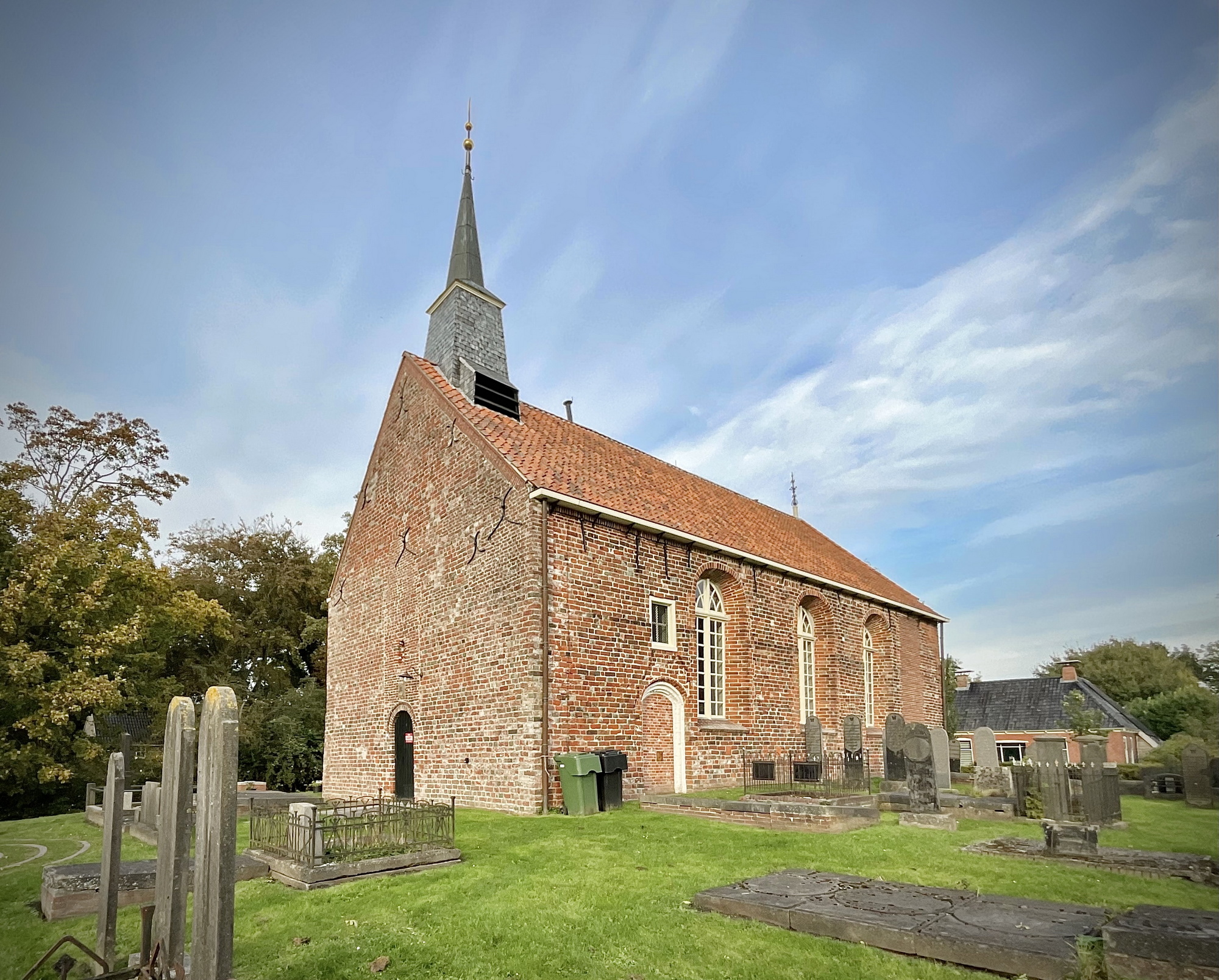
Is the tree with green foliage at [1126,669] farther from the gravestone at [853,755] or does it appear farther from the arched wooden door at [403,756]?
the arched wooden door at [403,756]

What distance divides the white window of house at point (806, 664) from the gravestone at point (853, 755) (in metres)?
1.28

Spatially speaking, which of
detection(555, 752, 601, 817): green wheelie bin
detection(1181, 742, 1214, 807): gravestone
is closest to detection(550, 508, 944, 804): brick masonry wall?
detection(555, 752, 601, 817): green wheelie bin

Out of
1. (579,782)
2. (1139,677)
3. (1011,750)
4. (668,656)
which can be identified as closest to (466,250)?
(668,656)

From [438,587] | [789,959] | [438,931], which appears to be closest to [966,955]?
[789,959]

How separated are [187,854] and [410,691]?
12874mm

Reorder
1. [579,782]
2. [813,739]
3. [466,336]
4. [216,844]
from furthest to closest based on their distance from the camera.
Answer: [466,336] → [813,739] → [579,782] → [216,844]

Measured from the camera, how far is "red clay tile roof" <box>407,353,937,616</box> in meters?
16.8

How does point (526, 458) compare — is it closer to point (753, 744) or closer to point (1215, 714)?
point (753, 744)

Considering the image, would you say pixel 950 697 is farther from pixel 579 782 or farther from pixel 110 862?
pixel 110 862

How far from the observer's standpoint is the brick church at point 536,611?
48.7 ft

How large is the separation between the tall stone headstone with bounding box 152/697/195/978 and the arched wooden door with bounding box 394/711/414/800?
41.2ft

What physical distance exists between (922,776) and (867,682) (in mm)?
13079

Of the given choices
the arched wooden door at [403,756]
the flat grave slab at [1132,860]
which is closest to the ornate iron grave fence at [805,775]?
the flat grave slab at [1132,860]

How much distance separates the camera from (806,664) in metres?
22.4
